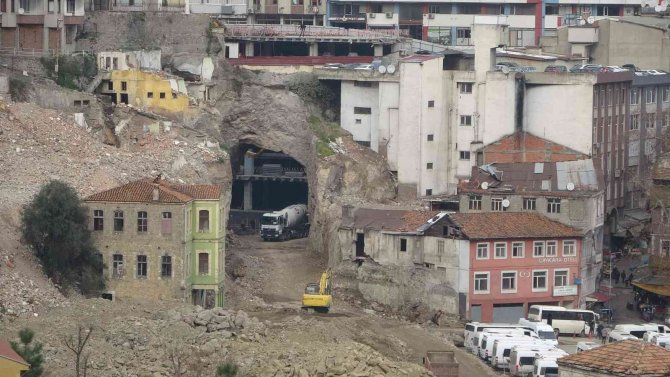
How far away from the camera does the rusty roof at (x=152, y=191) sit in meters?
111

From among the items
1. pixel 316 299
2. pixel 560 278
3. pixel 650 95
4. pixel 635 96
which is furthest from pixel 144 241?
pixel 650 95

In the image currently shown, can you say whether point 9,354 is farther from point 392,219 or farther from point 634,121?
point 634,121

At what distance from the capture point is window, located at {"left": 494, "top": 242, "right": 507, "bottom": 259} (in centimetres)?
12006

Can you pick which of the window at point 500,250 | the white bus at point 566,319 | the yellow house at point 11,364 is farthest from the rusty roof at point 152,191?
the yellow house at point 11,364

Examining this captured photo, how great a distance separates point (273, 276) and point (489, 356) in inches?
541

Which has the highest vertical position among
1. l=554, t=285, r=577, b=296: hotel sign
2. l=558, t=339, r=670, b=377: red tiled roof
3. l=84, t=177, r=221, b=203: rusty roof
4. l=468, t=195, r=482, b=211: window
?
l=84, t=177, r=221, b=203: rusty roof

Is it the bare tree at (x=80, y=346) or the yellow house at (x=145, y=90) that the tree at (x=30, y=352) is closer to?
the bare tree at (x=80, y=346)

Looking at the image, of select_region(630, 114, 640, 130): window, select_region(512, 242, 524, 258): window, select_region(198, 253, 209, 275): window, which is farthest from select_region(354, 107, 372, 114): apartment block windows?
select_region(198, 253, 209, 275): window

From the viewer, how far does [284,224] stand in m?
132

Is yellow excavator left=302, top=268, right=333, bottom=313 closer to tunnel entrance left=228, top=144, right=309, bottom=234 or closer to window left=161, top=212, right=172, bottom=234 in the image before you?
window left=161, top=212, right=172, bottom=234

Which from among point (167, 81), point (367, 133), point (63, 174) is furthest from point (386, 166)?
point (63, 174)

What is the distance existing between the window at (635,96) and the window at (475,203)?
1487cm

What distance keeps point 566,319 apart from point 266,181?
1098 inches

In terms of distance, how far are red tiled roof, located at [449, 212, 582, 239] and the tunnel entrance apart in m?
20.5
